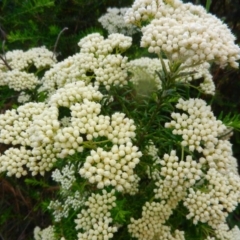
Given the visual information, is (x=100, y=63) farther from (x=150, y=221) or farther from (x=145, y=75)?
(x=150, y=221)

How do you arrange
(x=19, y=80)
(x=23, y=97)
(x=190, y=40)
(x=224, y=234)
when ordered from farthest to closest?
(x=23, y=97), (x=19, y=80), (x=224, y=234), (x=190, y=40)

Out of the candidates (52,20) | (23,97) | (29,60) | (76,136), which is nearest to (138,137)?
(76,136)

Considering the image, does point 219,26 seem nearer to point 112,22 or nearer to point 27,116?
point 27,116

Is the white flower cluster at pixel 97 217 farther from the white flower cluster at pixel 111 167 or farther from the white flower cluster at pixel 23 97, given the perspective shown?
the white flower cluster at pixel 23 97

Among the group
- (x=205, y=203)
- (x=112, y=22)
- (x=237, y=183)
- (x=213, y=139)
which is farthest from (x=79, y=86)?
(x=112, y=22)

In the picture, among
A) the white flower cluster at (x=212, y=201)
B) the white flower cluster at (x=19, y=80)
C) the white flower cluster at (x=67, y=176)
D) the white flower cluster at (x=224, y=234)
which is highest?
the white flower cluster at (x=19, y=80)

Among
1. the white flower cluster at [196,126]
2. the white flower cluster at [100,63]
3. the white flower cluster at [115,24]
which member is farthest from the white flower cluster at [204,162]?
the white flower cluster at [115,24]

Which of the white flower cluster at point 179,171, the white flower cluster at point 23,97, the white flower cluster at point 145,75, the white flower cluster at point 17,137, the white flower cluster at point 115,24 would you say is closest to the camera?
the white flower cluster at point 179,171
